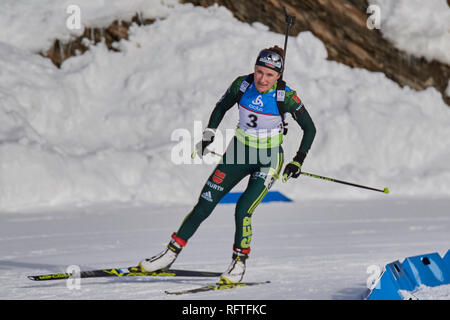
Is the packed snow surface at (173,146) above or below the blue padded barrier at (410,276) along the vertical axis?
above

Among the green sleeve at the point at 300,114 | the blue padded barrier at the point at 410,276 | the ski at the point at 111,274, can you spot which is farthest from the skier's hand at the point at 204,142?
the blue padded barrier at the point at 410,276

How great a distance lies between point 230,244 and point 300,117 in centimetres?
273

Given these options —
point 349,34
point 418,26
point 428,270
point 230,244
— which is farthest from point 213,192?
point 418,26

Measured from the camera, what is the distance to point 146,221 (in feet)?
31.7

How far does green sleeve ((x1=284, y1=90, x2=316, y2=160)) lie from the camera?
17.3 feet

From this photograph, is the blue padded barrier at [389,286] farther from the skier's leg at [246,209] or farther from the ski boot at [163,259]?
the ski boot at [163,259]

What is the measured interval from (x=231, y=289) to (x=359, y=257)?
204 cm

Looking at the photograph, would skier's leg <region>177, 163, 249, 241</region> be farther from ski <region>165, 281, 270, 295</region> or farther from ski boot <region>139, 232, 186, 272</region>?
ski <region>165, 281, 270, 295</region>

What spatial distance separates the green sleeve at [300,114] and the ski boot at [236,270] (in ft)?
3.01

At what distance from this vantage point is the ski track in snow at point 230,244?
207 inches

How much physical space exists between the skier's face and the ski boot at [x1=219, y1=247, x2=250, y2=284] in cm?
132
